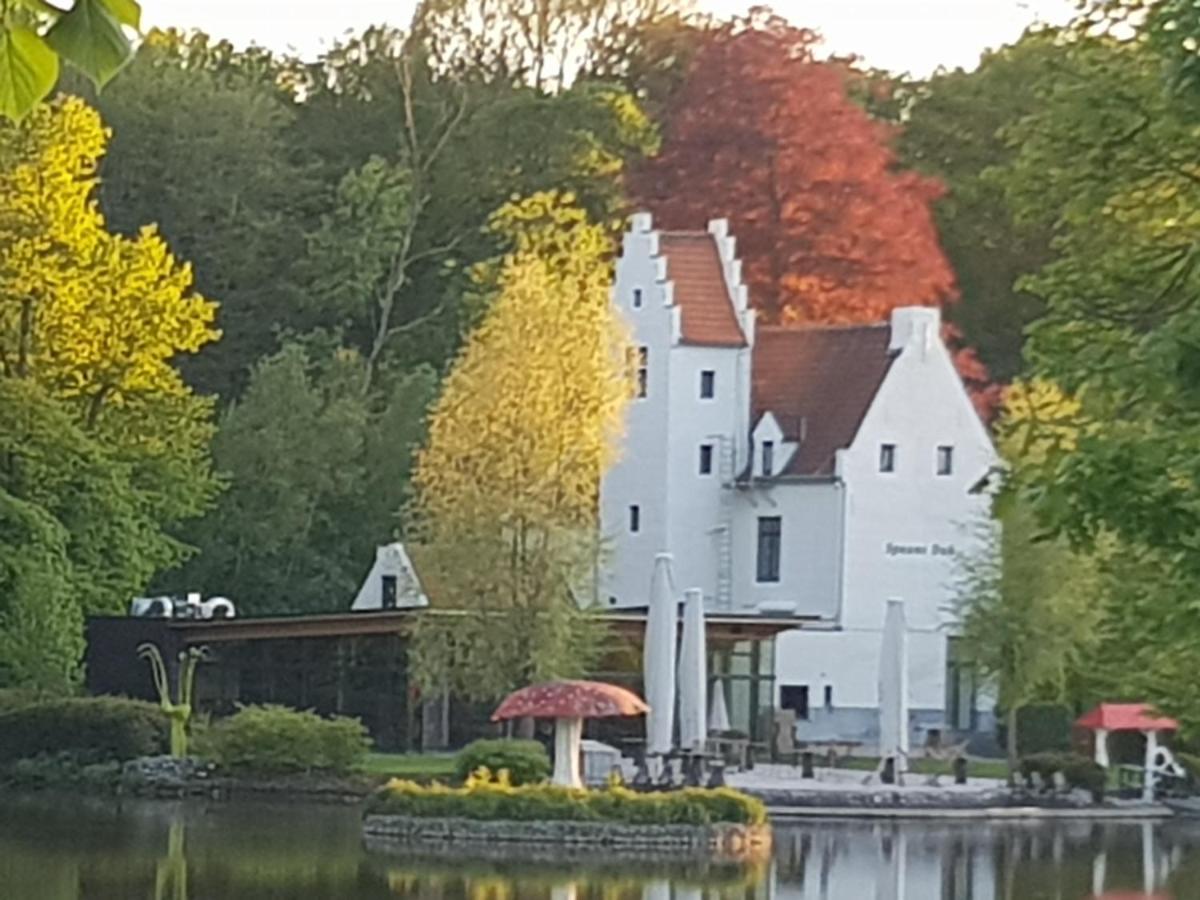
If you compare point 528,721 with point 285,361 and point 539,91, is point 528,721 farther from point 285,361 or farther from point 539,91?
point 539,91

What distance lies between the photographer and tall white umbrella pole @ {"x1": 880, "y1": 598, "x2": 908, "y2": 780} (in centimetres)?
3244

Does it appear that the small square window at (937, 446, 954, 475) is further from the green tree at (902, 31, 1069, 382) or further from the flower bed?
the flower bed

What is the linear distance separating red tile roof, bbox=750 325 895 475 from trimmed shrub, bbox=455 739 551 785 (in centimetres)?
1115

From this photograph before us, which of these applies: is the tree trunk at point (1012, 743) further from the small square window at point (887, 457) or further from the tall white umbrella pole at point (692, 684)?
the small square window at point (887, 457)

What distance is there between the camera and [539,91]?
48.8 meters

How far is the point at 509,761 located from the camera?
98.5 feet

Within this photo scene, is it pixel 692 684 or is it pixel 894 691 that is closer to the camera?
pixel 894 691

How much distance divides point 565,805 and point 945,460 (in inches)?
623

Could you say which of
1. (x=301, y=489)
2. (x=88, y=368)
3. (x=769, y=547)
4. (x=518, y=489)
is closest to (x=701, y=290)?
(x=769, y=547)

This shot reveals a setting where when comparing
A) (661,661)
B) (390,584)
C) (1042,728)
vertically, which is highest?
(390,584)

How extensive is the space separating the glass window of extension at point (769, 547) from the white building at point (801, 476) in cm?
3

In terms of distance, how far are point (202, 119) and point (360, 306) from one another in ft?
13.6

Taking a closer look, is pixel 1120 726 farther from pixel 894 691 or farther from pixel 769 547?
pixel 769 547

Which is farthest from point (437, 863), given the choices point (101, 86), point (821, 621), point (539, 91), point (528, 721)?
point (539, 91)
